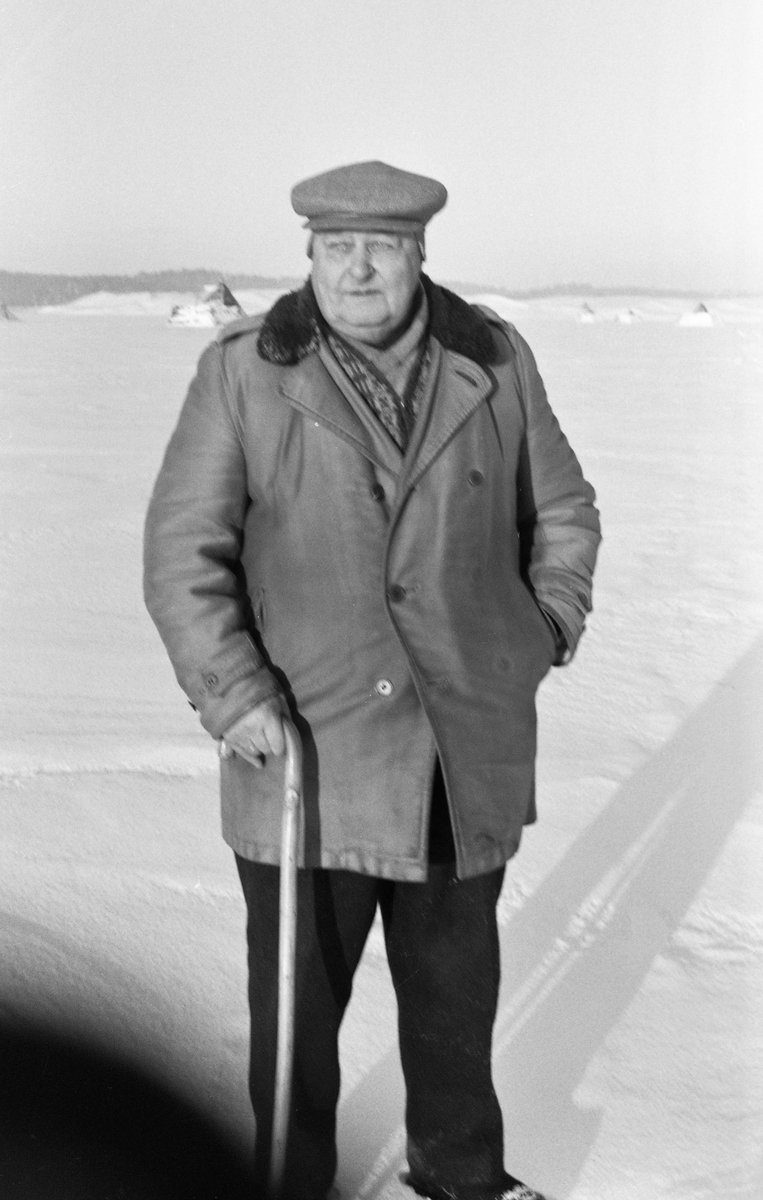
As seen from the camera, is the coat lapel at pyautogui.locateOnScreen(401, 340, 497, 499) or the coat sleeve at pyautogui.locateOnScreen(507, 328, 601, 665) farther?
the coat sleeve at pyautogui.locateOnScreen(507, 328, 601, 665)

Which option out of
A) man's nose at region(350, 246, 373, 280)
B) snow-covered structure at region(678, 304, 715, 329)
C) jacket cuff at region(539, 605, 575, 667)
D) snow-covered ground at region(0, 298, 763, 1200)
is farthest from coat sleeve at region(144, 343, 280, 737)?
snow-covered structure at region(678, 304, 715, 329)

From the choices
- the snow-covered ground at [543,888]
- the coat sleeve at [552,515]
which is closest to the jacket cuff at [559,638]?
the coat sleeve at [552,515]

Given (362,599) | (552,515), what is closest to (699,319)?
(552,515)

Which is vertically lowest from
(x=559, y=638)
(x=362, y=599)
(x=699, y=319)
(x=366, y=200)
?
(x=699, y=319)

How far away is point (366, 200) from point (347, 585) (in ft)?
1.70

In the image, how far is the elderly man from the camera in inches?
77.8

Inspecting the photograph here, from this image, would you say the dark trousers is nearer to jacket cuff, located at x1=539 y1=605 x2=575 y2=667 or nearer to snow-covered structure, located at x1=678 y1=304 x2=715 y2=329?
jacket cuff, located at x1=539 y1=605 x2=575 y2=667

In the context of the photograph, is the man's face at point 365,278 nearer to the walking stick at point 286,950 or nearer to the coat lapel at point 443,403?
the coat lapel at point 443,403

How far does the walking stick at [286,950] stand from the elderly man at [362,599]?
33 millimetres

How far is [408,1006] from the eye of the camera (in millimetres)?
2180

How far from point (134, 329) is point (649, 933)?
1580 cm

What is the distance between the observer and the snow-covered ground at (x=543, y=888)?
2.67 m

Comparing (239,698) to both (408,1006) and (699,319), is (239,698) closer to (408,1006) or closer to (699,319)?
(408,1006)

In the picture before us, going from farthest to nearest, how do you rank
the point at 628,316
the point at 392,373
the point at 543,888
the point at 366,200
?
the point at 628,316 → the point at 543,888 → the point at 392,373 → the point at 366,200
